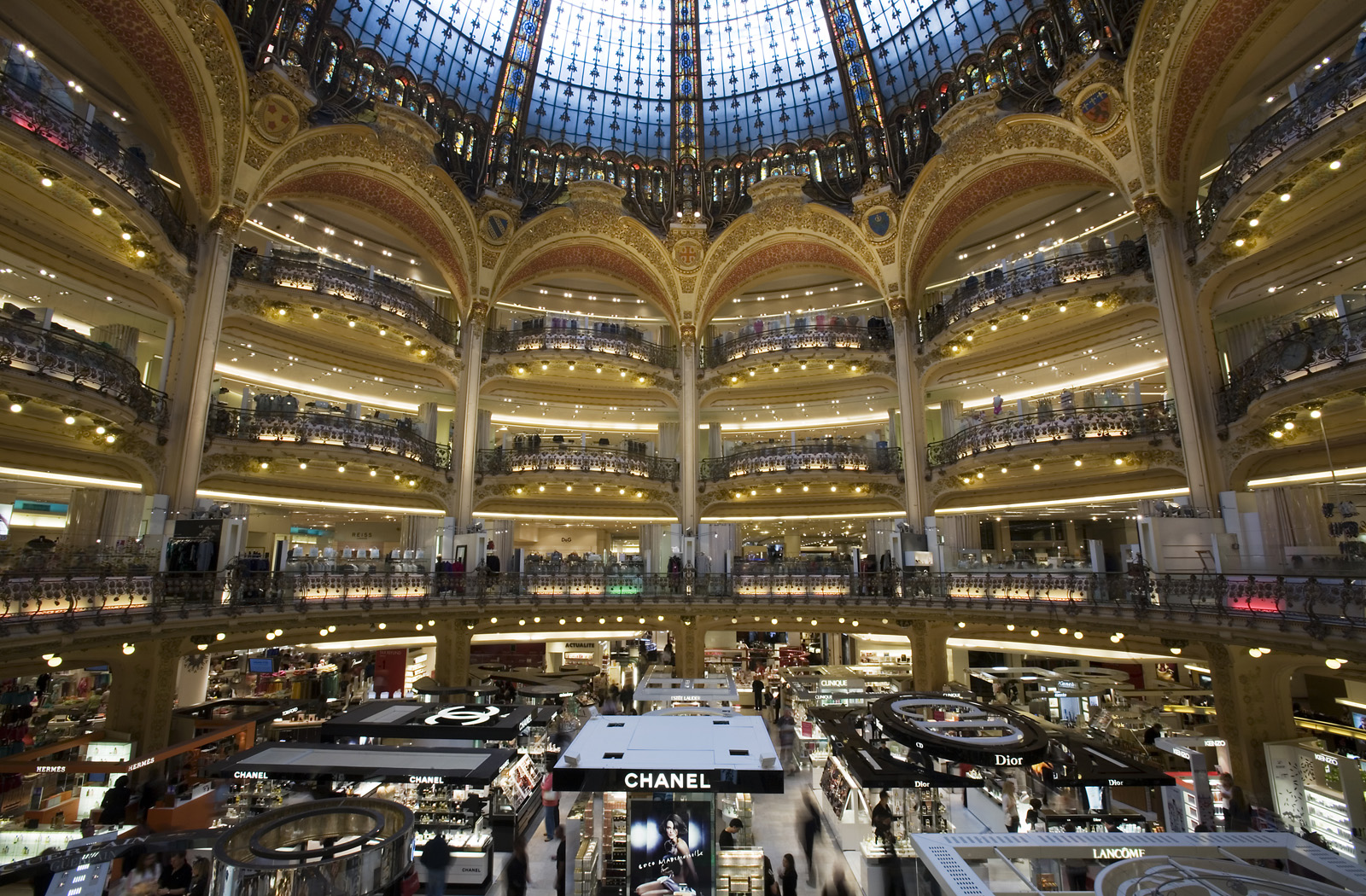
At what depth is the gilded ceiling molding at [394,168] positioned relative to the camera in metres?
22.3

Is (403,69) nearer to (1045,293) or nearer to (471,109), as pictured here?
(471,109)

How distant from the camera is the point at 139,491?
19.2m

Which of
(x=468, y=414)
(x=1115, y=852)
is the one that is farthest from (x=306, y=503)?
(x=1115, y=852)

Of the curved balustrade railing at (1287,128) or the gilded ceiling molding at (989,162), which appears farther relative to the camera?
→ the gilded ceiling molding at (989,162)

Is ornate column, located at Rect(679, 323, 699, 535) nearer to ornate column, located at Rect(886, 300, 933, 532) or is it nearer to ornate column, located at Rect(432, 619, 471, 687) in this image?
ornate column, located at Rect(886, 300, 933, 532)

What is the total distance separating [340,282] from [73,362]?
9.15 m

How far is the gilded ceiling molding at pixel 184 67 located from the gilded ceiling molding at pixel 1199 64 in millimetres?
27041

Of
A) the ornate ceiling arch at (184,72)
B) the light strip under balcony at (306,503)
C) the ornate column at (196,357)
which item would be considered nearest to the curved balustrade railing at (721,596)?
the ornate column at (196,357)

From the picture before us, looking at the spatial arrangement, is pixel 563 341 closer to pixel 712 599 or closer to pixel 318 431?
pixel 318 431

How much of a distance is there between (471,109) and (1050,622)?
1131 inches

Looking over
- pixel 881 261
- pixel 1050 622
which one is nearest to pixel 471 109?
pixel 881 261

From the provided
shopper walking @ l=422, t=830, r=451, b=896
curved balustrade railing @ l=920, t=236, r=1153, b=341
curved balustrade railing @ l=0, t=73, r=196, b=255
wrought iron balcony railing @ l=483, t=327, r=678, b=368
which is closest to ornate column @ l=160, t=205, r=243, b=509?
curved balustrade railing @ l=0, t=73, r=196, b=255

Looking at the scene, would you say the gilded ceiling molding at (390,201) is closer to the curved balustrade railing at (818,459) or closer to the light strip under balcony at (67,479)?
the light strip under balcony at (67,479)

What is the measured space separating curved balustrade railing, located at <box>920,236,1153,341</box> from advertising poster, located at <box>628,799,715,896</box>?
68.4ft
